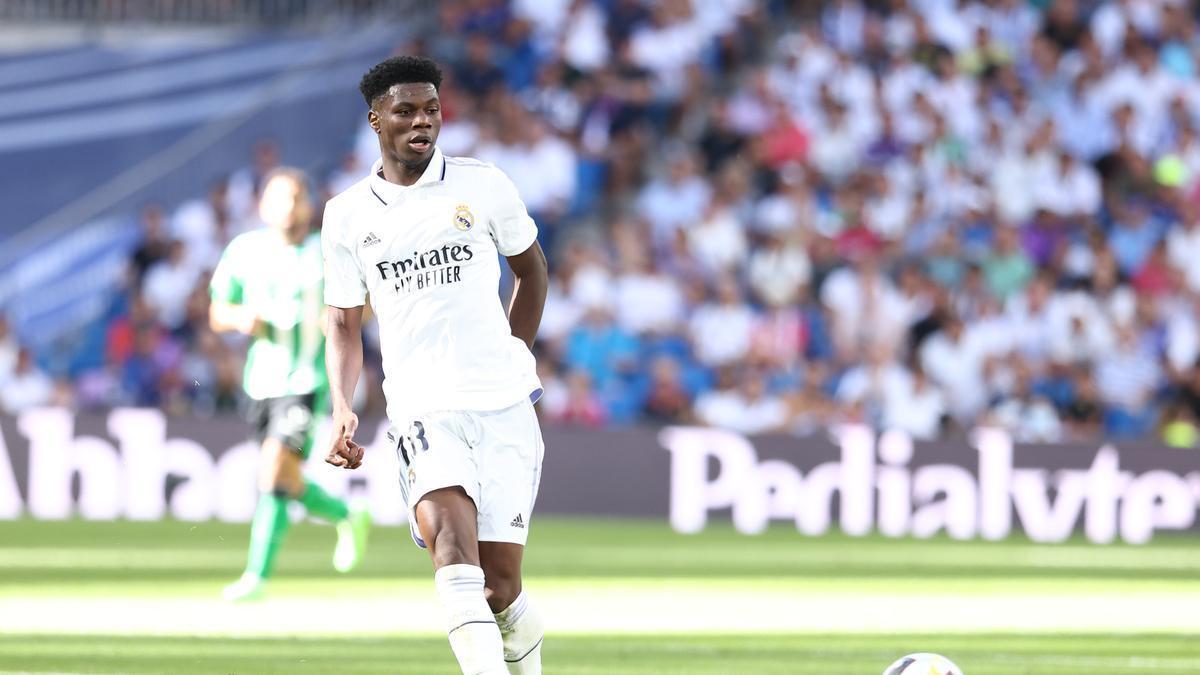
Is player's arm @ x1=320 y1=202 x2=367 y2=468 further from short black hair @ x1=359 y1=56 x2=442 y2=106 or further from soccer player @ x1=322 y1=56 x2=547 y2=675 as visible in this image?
short black hair @ x1=359 y1=56 x2=442 y2=106

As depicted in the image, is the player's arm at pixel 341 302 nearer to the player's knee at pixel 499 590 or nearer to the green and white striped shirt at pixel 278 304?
the player's knee at pixel 499 590

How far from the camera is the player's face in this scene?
22.1ft

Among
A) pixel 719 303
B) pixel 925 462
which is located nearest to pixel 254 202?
Answer: pixel 719 303

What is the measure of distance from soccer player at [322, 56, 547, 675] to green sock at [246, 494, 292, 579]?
16.3ft

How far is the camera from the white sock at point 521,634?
273 inches

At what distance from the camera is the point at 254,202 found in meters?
21.6

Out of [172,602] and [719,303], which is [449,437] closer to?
[172,602]

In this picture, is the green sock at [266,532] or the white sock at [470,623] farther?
the green sock at [266,532]

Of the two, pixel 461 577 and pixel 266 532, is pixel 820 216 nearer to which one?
pixel 266 532

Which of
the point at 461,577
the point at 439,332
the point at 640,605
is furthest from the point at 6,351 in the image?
the point at 461,577

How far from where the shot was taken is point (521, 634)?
22.8ft

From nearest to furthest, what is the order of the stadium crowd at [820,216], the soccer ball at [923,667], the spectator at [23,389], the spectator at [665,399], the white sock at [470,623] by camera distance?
the white sock at [470,623] → the soccer ball at [923,667] → the spectator at [665,399] → the stadium crowd at [820,216] → the spectator at [23,389]

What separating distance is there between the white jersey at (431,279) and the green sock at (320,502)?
5431 mm

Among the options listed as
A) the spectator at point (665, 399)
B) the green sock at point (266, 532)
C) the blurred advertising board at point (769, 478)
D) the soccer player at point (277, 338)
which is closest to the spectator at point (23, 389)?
the blurred advertising board at point (769, 478)
